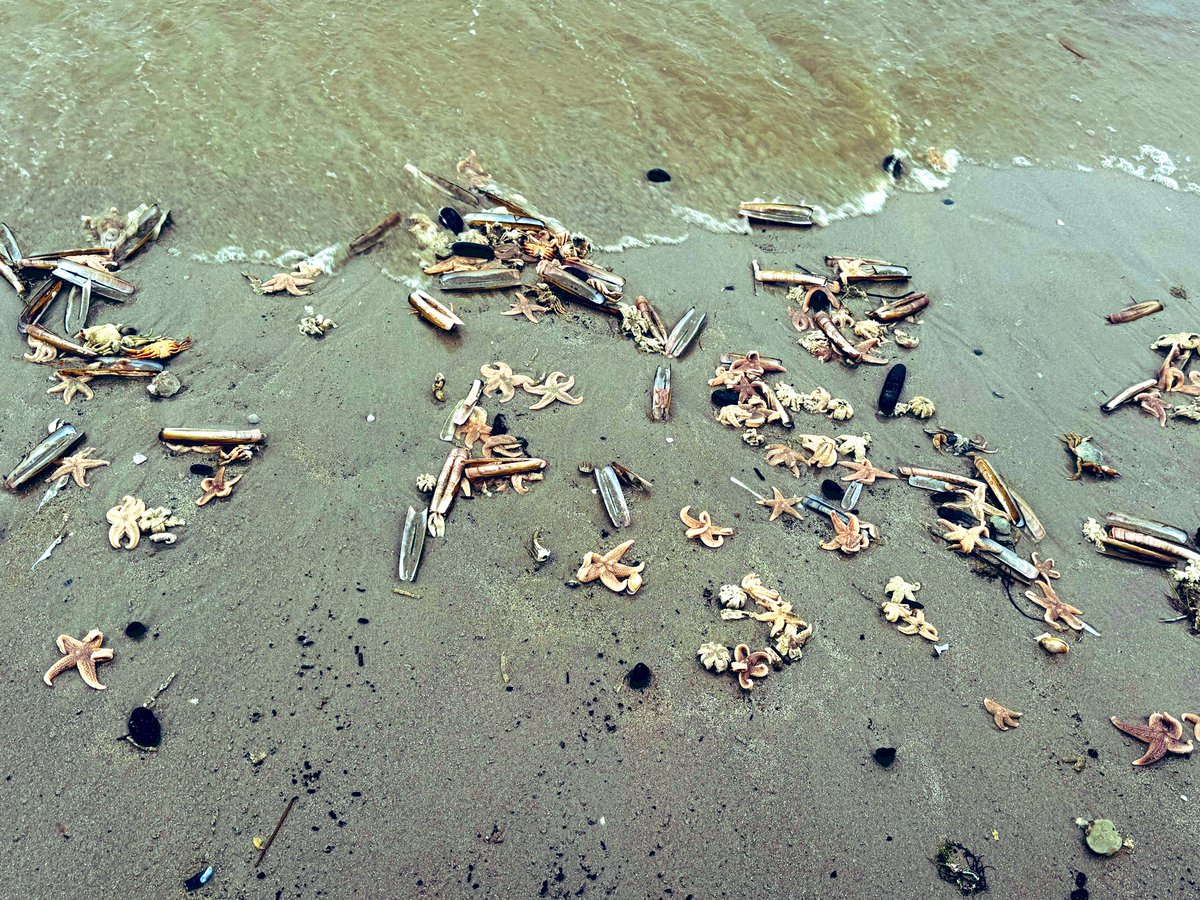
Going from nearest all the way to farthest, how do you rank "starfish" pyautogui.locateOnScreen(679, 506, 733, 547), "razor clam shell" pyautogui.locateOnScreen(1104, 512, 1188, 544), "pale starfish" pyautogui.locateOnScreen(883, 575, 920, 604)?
"pale starfish" pyautogui.locateOnScreen(883, 575, 920, 604) < "starfish" pyautogui.locateOnScreen(679, 506, 733, 547) < "razor clam shell" pyautogui.locateOnScreen(1104, 512, 1188, 544)

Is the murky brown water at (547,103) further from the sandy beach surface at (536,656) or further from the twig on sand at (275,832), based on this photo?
A: the twig on sand at (275,832)

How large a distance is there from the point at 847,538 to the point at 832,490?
2.15 feet

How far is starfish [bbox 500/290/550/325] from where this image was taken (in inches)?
352

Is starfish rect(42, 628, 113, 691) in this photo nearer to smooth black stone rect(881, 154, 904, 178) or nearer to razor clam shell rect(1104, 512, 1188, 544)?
razor clam shell rect(1104, 512, 1188, 544)

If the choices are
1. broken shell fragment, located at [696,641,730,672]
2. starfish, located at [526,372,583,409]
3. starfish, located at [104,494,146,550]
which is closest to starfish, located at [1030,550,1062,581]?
broken shell fragment, located at [696,641,730,672]

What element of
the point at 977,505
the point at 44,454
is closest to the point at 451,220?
the point at 44,454

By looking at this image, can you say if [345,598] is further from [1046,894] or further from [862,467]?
[1046,894]

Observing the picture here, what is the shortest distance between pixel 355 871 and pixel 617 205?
904 cm

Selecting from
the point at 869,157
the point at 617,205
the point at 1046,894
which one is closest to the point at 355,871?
the point at 1046,894

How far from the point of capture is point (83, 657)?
585 centimetres

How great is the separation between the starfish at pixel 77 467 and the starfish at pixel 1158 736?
978 centimetres

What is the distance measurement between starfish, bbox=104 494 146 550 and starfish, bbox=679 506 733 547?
5164mm

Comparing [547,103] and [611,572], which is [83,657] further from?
[547,103]

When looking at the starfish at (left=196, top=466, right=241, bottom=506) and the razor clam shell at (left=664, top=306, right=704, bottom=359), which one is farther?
the razor clam shell at (left=664, top=306, right=704, bottom=359)
